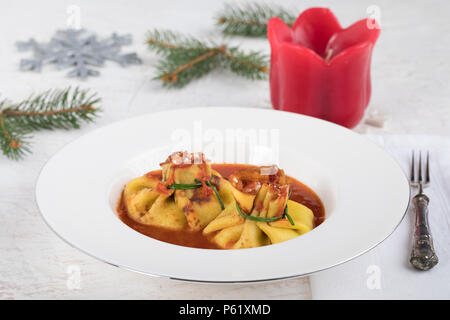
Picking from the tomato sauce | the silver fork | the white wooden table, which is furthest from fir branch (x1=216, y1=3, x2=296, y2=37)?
the silver fork

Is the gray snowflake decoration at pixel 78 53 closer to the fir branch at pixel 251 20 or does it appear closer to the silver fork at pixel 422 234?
the fir branch at pixel 251 20

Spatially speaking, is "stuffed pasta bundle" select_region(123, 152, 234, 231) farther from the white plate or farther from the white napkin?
the white napkin

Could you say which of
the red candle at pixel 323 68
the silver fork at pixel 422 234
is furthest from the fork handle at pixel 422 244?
the red candle at pixel 323 68

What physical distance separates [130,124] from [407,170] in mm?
987

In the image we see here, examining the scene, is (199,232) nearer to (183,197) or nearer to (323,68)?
(183,197)

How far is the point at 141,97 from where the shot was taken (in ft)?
9.23

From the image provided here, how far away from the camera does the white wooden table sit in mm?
1552

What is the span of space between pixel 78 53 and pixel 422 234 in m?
2.23

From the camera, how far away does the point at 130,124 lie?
2.08 metres

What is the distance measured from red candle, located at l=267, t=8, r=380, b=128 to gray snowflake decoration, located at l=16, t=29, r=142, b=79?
1077 millimetres

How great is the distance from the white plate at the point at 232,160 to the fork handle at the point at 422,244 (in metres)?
0.12

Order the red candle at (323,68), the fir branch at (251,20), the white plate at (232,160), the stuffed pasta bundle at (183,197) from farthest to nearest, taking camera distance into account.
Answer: the fir branch at (251,20) < the red candle at (323,68) < the stuffed pasta bundle at (183,197) < the white plate at (232,160)

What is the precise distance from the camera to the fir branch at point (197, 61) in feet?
9.43
